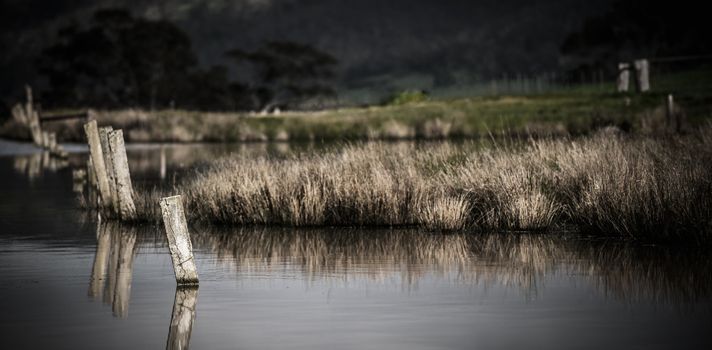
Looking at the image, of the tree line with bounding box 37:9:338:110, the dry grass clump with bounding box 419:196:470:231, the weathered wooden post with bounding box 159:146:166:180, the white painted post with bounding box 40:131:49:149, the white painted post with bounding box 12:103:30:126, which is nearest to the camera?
the dry grass clump with bounding box 419:196:470:231

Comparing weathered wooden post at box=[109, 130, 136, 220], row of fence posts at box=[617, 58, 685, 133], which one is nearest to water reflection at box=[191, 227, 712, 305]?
weathered wooden post at box=[109, 130, 136, 220]

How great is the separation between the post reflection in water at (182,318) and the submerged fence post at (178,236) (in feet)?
0.70

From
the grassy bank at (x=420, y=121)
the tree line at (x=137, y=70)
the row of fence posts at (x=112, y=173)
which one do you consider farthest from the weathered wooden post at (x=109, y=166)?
the tree line at (x=137, y=70)

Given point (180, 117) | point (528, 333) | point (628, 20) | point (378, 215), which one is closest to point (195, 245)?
point (378, 215)

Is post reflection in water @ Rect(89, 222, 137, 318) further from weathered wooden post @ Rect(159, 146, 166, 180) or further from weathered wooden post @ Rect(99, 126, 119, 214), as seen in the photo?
weathered wooden post @ Rect(159, 146, 166, 180)

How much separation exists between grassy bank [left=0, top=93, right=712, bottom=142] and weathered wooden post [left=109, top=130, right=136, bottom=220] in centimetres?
2804

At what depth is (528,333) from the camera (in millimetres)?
13109

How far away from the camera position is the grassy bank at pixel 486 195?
2038cm

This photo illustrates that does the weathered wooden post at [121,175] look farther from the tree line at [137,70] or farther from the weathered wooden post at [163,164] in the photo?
the tree line at [137,70]

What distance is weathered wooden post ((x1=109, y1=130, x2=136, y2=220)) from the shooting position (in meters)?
24.3

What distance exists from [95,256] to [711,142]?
14.8 metres

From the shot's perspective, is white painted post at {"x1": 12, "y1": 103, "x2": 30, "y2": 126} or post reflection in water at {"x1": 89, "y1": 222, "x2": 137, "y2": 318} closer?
post reflection in water at {"x1": 89, "y1": 222, "x2": 137, "y2": 318}

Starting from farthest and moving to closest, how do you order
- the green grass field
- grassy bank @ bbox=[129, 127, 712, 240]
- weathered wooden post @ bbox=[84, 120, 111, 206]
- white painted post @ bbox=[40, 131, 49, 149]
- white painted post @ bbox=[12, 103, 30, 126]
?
white painted post @ bbox=[12, 103, 30, 126] → white painted post @ bbox=[40, 131, 49, 149] → the green grass field → weathered wooden post @ bbox=[84, 120, 111, 206] → grassy bank @ bbox=[129, 127, 712, 240]

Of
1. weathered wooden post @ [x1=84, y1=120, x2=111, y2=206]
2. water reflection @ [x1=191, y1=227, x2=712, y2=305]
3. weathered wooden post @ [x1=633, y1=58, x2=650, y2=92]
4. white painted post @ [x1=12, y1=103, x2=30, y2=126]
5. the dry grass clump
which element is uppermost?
weathered wooden post @ [x1=633, y1=58, x2=650, y2=92]
